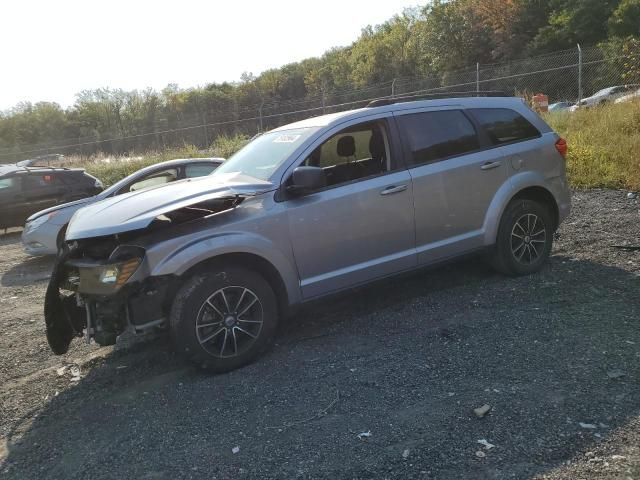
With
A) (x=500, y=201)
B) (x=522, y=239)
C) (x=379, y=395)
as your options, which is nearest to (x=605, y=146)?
(x=522, y=239)

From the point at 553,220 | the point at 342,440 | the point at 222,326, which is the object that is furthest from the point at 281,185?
the point at 553,220

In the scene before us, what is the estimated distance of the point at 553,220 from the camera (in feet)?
19.1

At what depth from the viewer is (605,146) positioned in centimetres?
1070

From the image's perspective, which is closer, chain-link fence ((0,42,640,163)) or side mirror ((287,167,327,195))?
side mirror ((287,167,327,195))

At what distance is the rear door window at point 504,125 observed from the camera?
5.47 metres

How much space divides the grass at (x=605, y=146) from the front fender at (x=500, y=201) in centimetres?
468

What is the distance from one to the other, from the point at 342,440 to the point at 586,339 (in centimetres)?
212

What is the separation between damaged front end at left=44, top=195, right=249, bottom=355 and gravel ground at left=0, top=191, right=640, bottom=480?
483 millimetres

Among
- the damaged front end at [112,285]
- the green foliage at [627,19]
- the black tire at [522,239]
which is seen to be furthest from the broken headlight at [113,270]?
the green foliage at [627,19]

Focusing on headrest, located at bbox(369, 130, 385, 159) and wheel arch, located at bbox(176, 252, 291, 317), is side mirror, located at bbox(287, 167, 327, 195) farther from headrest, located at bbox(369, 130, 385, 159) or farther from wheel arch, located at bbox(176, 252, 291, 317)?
headrest, located at bbox(369, 130, 385, 159)

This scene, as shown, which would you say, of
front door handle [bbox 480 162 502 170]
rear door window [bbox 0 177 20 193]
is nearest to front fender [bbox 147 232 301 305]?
front door handle [bbox 480 162 502 170]

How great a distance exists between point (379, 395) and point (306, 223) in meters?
1.51

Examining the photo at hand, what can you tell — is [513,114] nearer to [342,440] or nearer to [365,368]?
[365,368]

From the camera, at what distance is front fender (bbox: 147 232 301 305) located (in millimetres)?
3918
